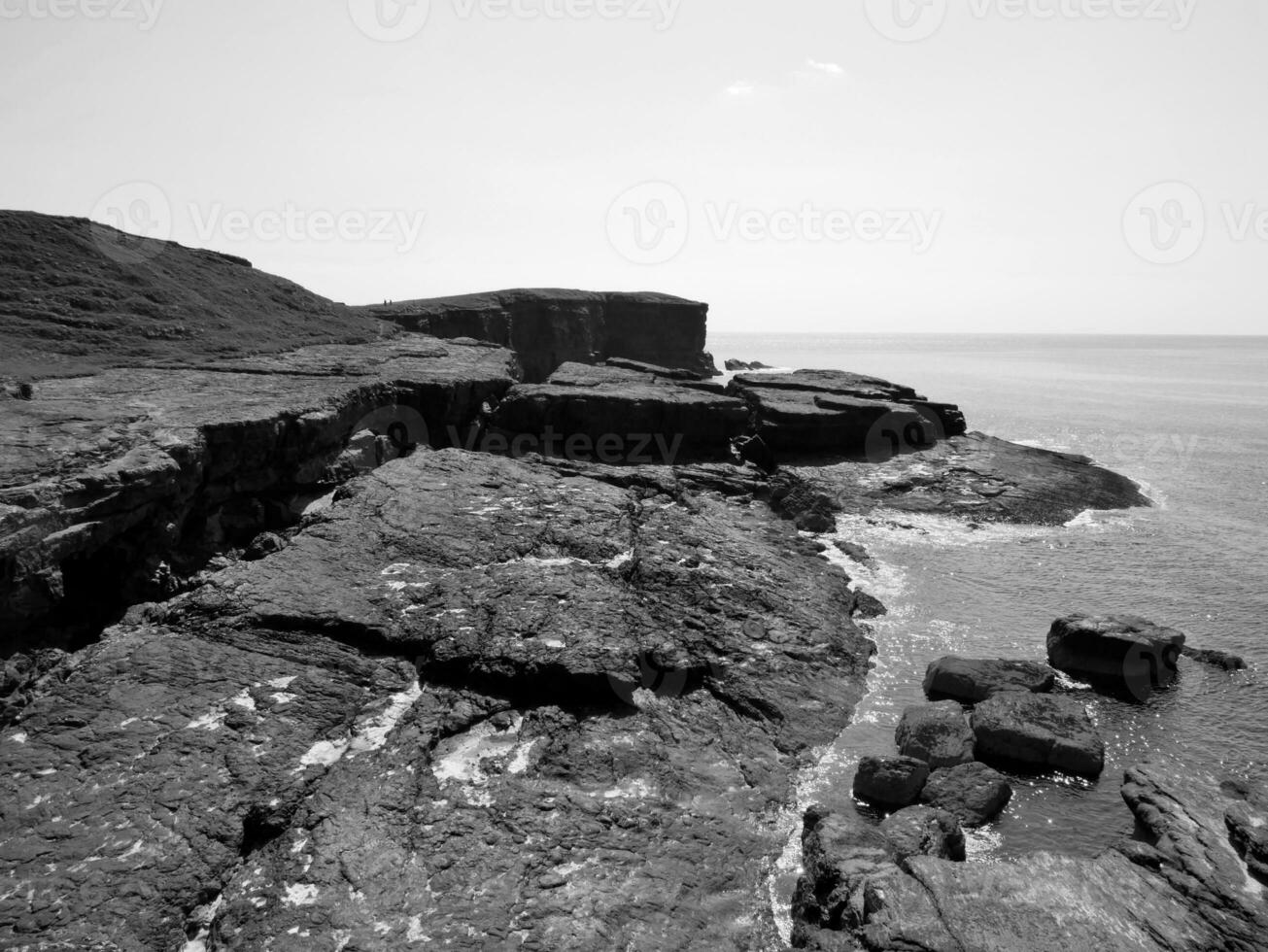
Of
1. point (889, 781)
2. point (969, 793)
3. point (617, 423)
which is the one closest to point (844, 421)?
point (617, 423)

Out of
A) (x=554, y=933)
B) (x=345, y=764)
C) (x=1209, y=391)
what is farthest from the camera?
(x=1209, y=391)

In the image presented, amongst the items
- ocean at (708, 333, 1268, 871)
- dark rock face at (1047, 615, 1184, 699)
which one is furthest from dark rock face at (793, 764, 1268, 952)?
dark rock face at (1047, 615, 1184, 699)

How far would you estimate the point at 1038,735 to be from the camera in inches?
399

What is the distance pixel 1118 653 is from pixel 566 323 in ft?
144

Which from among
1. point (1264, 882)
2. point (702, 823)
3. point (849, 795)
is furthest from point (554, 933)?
point (1264, 882)

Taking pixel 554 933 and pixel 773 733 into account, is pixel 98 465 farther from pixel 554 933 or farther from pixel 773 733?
pixel 773 733

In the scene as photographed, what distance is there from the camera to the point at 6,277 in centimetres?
1941

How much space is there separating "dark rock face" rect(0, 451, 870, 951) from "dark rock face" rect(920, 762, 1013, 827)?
1582 millimetres

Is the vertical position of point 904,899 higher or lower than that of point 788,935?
higher

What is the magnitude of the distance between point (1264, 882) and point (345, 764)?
28.7 feet

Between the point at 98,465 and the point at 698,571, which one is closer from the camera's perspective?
the point at 98,465

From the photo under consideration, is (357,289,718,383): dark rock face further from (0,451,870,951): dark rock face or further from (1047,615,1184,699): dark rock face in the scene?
(1047,615,1184,699): dark rock face

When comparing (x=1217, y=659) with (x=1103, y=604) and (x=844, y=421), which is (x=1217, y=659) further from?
(x=844, y=421)

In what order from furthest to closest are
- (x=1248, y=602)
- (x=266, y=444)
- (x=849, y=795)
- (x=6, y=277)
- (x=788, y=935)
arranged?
1. (x=6, y=277)
2. (x=1248, y=602)
3. (x=266, y=444)
4. (x=849, y=795)
5. (x=788, y=935)
